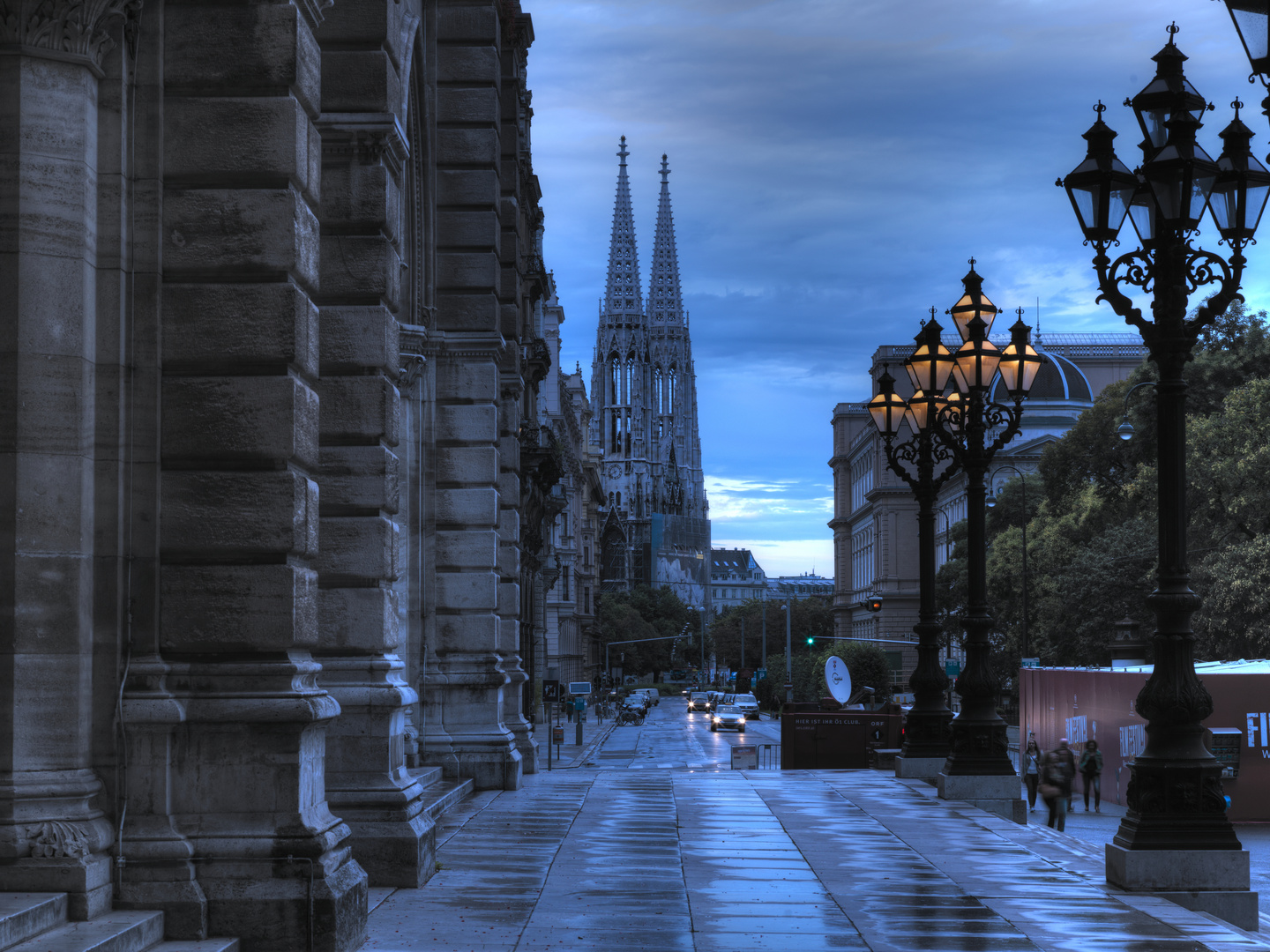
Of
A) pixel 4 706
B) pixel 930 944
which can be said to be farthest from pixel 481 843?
pixel 4 706

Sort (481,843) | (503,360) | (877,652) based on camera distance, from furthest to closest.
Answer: (877,652)
(503,360)
(481,843)

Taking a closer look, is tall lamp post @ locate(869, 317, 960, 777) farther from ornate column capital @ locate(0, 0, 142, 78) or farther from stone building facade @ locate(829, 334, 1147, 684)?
stone building facade @ locate(829, 334, 1147, 684)

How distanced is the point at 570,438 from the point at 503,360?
7204 centimetres

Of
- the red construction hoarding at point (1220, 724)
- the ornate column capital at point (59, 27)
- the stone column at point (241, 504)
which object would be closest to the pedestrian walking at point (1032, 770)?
the red construction hoarding at point (1220, 724)

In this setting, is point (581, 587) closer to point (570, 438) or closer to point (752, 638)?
point (570, 438)

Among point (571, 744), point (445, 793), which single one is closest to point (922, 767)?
point (445, 793)

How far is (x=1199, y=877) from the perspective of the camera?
40.4 ft

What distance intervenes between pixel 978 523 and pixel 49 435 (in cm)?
1454

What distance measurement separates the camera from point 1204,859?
12320 millimetres

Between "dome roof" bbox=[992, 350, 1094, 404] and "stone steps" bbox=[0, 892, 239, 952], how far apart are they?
114152 mm

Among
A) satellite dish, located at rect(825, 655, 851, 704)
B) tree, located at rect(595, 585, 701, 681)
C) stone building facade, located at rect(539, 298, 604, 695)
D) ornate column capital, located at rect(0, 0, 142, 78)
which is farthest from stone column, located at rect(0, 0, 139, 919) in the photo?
Result: tree, located at rect(595, 585, 701, 681)

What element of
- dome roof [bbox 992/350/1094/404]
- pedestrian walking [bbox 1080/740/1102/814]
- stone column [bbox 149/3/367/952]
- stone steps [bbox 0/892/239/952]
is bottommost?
pedestrian walking [bbox 1080/740/1102/814]

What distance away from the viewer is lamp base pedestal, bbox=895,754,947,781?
24.0 metres

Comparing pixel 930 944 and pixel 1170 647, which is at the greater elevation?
pixel 1170 647
